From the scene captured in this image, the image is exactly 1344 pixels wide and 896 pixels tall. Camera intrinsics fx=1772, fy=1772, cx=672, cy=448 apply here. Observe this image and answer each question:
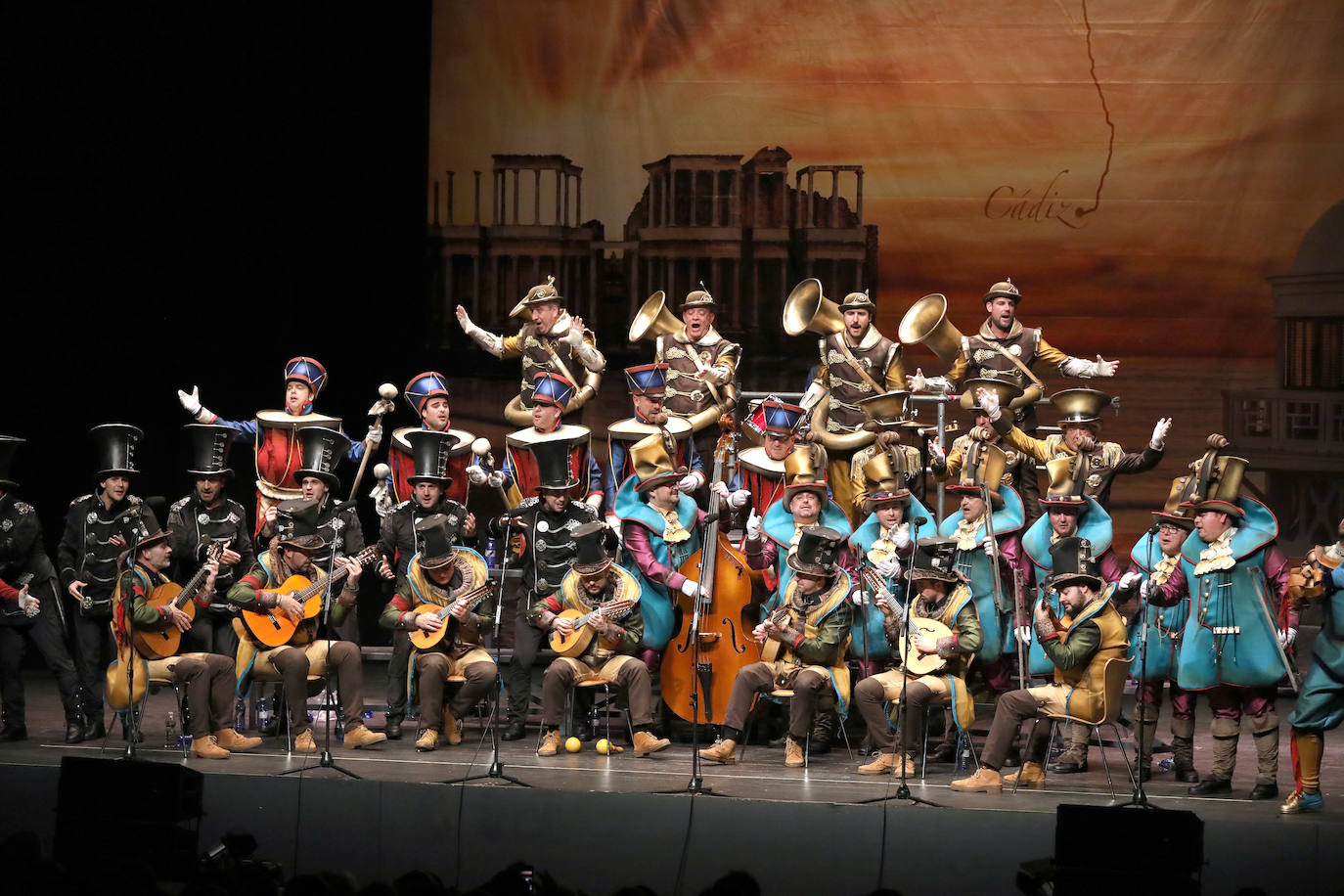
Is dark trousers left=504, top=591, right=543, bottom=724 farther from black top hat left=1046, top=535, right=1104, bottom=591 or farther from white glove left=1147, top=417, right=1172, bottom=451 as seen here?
white glove left=1147, top=417, right=1172, bottom=451

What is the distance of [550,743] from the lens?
30.4ft

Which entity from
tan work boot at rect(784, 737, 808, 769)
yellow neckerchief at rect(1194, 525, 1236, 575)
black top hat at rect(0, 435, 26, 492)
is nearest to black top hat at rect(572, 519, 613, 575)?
tan work boot at rect(784, 737, 808, 769)

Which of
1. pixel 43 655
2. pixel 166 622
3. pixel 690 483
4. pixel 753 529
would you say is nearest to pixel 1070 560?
pixel 753 529

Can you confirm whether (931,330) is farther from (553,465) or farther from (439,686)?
(439,686)

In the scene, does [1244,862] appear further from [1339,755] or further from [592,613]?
[592,613]

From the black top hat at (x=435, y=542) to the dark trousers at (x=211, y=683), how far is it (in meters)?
1.17

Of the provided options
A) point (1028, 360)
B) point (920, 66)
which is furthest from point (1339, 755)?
point (920, 66)

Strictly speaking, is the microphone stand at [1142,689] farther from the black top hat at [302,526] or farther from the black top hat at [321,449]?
the black top hat at [321,449]

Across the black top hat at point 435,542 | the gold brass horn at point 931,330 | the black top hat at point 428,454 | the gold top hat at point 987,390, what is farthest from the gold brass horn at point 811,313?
the black top hat at point 435,542

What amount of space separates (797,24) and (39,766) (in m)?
7.43

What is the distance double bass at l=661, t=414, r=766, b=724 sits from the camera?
31.6 feet

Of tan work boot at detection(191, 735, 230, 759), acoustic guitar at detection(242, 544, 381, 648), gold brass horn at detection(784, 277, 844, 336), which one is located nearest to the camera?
tan work boot at detection(191, 735, 230, 759)

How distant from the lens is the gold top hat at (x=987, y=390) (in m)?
10.0

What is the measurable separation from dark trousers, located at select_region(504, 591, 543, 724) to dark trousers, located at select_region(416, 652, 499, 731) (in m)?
0.28
